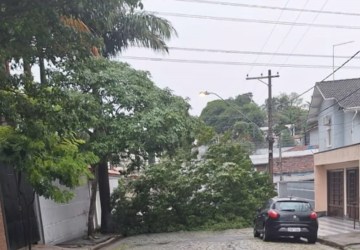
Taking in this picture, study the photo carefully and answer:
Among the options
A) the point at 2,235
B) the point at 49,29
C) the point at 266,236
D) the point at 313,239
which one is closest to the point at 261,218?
the point at 266,236

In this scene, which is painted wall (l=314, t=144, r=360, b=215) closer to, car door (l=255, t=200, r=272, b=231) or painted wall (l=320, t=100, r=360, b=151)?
painted wall (l=320, t=100, r=360, b=151)

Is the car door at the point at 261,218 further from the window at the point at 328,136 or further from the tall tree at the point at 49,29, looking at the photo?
the window at the point at 328,136

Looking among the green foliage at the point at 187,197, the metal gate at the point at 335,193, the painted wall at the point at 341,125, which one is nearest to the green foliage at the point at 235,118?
the painted wall at the point at 341,125

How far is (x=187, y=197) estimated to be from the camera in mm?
26438

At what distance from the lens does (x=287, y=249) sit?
51.8 feet

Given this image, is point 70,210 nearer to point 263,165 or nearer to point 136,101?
point 136,101

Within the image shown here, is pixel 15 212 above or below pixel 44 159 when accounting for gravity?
below

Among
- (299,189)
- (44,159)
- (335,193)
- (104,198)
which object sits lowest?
(299,189)

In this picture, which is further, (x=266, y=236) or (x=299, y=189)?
(x=299, y=189)

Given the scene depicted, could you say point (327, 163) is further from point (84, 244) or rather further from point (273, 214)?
point (84, 244)

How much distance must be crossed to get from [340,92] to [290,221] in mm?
15231

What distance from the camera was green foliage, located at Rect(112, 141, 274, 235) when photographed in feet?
84.7

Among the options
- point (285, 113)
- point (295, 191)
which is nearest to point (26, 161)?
point (295, 191)

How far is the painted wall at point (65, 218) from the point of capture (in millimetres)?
17906
